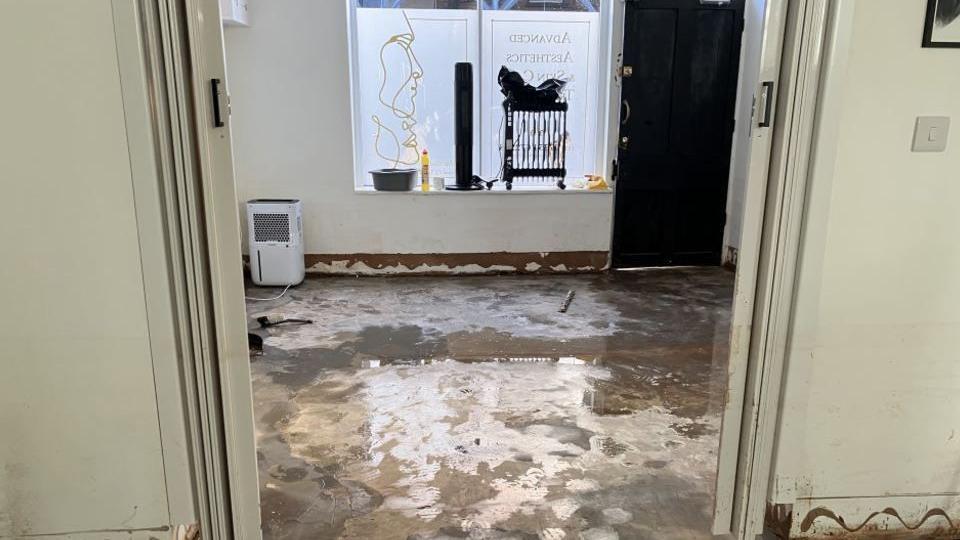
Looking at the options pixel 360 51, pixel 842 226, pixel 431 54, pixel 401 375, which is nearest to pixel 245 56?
pixel 360 51

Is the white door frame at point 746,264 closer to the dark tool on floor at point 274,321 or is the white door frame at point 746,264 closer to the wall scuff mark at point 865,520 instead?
the wall scuff mark at point 865,520

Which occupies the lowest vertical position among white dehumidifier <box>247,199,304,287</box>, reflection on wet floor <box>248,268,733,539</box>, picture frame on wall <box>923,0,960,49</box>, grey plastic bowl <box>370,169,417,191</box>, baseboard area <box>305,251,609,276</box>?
reflection on wet floor <box>248,268,733,539</box>

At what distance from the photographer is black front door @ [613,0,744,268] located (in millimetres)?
5012

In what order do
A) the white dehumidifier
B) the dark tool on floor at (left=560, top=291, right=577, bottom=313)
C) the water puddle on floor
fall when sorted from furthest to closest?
the white dehumidifier, the dark tool on floor at (left=560, top=291, right=577, bottom=313), the water puddle on floor

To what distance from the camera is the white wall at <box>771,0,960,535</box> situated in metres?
1.63

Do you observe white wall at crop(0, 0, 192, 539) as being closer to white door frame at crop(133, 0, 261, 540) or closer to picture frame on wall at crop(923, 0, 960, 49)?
white door frame at crop(133, 0, 261, 540)

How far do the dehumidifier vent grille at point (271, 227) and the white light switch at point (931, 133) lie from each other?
4002 mm

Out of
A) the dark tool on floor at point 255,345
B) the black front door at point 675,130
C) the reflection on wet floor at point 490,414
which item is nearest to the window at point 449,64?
the black front door at point 675,130

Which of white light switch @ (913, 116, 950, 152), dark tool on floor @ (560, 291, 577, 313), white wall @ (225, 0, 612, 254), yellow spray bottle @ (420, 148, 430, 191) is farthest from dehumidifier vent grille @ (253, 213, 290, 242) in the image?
white light switch @ (913, 116, 950, 152)

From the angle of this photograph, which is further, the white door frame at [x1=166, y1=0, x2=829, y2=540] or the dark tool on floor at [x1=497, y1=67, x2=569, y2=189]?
the dark tool on floor at [x1=497, y1=67, x2=569, y2=189]

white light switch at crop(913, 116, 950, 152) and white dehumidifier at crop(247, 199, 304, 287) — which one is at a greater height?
white light switch at crop(913, 116, 950, 152)

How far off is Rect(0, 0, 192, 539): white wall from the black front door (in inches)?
165

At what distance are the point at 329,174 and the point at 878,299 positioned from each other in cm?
404

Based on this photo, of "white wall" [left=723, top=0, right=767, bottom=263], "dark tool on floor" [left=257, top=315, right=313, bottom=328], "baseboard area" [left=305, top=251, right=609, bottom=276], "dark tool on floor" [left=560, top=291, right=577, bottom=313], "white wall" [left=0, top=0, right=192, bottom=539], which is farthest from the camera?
"baseboard area" [left=305, top=251, right=609, bottom=276]
